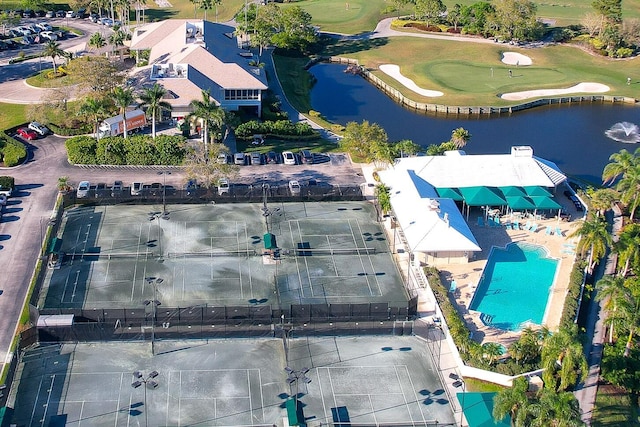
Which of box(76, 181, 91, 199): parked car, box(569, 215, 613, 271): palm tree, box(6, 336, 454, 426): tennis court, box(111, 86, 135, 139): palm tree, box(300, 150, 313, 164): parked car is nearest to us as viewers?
box(6, 336, 454, 426): tennis court

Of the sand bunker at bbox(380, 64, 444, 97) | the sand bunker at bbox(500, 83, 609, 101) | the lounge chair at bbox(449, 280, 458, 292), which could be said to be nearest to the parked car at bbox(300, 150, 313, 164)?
the lounge chair at bbox(449, 280, 458, 292)

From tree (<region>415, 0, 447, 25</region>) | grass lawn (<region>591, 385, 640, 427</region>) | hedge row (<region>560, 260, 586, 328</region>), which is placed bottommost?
grass lawn (<region>591, 385, 640, 427</region>)

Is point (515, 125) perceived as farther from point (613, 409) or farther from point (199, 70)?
point (613, 409)

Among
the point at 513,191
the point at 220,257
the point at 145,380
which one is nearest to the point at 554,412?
the point at 145,380

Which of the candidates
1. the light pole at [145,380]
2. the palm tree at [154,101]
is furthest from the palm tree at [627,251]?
the palm tree at [154,101]

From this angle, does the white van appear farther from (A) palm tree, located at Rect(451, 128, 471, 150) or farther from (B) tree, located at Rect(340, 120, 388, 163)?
(A) palm tree, located at Rect(451, 128, 471, 150)

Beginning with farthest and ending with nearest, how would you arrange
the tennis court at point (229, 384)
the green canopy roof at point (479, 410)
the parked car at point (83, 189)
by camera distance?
the parked car at point (83, 189), the tennis court at point (229, 384), the green canopy roof at point (479, 410)

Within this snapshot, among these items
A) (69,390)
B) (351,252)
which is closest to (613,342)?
(351,252)

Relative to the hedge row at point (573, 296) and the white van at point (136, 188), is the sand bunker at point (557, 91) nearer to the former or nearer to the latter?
the hedge row at point (573, 296)
